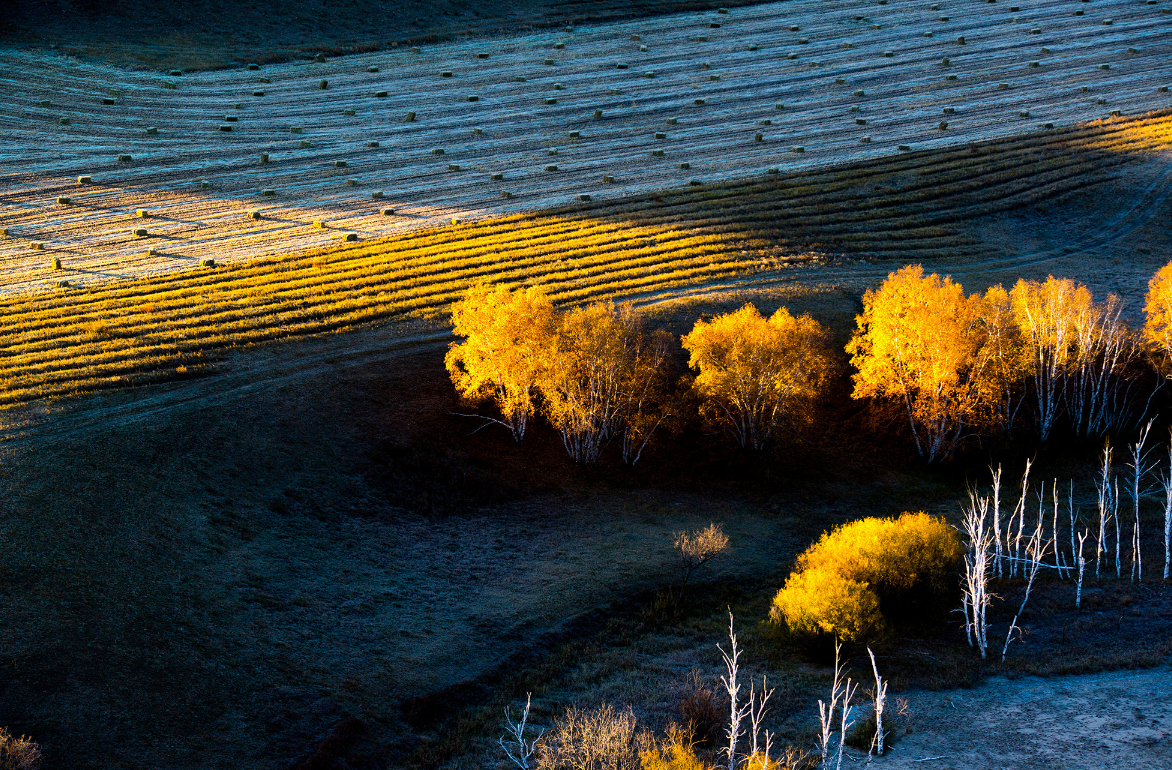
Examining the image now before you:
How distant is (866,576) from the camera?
31562 millimetres

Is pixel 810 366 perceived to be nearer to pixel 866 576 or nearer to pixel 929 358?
pixel 929 358

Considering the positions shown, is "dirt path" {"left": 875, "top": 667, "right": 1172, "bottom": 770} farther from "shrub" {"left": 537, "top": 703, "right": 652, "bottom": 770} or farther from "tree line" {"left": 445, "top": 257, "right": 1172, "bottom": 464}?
"tree line" {"left": 445, "top": 257, "right": 1172, "bottom": 464}

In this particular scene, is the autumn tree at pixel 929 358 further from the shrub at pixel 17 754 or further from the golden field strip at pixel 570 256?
the shrub at pixel 17 754

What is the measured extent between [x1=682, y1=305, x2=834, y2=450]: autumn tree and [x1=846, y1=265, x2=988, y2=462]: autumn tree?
3084 millimetres

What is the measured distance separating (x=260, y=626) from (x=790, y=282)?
36369 millimetres

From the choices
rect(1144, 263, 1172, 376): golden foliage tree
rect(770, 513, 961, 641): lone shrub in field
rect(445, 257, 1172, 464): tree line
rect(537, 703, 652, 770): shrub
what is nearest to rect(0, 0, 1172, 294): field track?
rect(445, 257, 1172, 464): tree line

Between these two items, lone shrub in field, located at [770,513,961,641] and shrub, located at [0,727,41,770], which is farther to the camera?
lone shrub in field, located at [770,513,961,641]

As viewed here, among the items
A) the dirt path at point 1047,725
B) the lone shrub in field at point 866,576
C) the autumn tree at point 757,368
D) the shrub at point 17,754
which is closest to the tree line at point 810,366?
the autumn tree at point 757,368

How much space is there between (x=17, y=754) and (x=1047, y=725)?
24.8 metres

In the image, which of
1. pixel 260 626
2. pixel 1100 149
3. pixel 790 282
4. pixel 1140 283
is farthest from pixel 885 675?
pixel 1100 149

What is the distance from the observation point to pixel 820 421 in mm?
46719

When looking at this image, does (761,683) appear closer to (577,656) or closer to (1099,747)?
(577,656)

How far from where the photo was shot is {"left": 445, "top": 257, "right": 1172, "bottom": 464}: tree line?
139 feet

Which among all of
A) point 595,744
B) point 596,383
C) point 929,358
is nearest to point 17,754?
point 595,744
